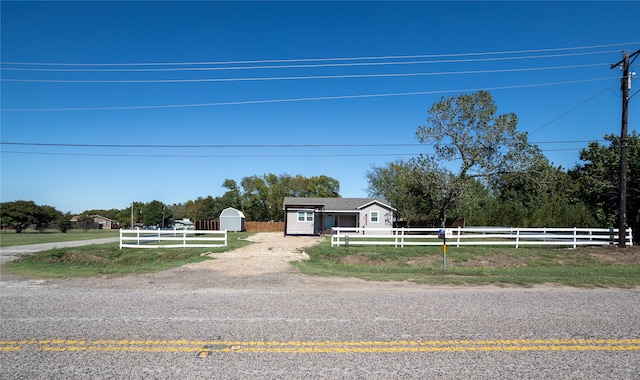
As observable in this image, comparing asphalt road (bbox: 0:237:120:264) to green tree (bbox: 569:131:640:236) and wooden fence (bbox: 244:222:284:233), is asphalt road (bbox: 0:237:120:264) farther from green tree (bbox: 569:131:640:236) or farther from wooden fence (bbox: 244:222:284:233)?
green tree (bbox: 569:131:640:236)

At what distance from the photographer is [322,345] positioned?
5211mm

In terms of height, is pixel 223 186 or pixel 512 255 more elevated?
pixel 223 186

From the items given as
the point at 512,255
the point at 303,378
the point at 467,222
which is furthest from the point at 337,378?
the point at 467,222

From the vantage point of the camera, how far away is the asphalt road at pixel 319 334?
443 cm

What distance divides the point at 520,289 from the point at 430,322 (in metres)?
4.50

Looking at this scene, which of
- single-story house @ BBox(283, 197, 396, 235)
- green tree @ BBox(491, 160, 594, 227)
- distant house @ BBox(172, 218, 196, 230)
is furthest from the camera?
distant house @ BBox(172, 218, 196, 230)

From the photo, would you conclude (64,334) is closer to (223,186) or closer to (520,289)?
(520,289)

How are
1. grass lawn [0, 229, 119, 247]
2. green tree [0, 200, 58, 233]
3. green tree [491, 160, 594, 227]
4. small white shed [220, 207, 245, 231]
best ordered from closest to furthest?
green tree [491, 160, 594, 227] → grass lawn [0, 229, 119, 247] → small white shed [220, 207, 245, 231] → green tree [0, 200, 58, 233]

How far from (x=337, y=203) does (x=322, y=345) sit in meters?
37.9

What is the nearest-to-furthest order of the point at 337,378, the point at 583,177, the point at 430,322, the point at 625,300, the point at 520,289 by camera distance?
the point at 337,378 < the point at 430,322 < the point at 625,300 < the point at 520,289 < the point at 583,177

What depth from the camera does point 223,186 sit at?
77938 mm

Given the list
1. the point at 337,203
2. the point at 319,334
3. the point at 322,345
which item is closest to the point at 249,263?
the point at 319,334

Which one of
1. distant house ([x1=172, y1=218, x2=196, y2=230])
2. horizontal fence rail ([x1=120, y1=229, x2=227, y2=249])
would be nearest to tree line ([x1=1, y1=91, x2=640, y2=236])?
horizontal fence rail ([x1=120, y1=229, x2=227, y2=249])

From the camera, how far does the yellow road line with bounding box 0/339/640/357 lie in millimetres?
5031
